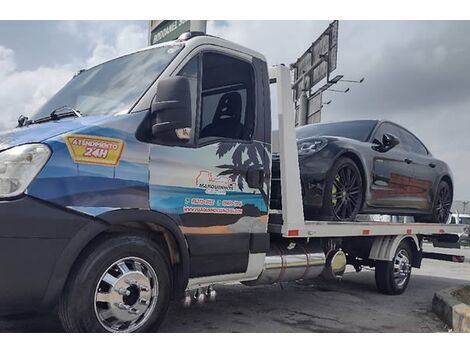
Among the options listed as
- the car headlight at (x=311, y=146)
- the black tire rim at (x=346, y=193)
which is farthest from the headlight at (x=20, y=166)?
the black tire rim at (x=346, y=193)

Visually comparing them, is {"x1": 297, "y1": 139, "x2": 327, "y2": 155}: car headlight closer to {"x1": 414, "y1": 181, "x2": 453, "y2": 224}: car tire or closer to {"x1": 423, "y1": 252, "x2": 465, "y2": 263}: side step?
{"x1": 414, "y1": 181, "x2": 453, "y2": 224}: car tire

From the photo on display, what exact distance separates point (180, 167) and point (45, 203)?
42.2 inches

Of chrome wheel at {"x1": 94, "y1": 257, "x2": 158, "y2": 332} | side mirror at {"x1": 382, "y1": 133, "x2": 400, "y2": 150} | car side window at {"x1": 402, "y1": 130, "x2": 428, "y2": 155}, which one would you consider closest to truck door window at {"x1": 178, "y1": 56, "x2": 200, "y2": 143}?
chrome wheel at {"x1": 94, "y1": 257, "x2": 158, "y2": 332}

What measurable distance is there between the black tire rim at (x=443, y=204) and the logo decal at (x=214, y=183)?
4.69 metres

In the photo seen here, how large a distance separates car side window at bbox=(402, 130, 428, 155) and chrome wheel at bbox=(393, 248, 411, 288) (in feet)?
5.00

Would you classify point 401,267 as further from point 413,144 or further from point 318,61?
point 318,61

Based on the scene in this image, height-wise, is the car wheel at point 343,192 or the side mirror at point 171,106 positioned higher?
the side mirror at point 171,106

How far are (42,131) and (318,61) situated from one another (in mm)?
21105

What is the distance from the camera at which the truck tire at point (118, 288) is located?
10.7 ft

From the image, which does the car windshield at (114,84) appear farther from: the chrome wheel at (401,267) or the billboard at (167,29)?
the billboard at (167,29)

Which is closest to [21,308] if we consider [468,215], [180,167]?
[180,167]

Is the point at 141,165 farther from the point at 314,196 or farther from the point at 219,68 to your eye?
the point at 314,196

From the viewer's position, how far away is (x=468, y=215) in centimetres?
2477

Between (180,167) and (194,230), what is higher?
(180,167)
